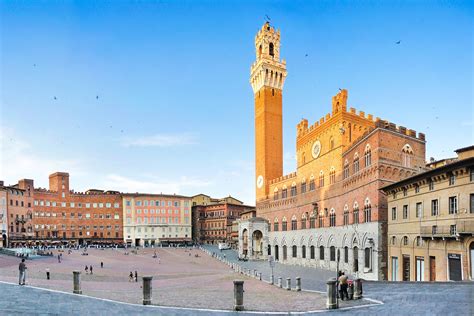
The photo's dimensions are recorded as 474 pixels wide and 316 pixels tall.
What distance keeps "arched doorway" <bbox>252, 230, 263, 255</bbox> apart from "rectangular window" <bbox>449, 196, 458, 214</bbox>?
44.6m

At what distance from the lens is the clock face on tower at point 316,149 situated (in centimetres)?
5209

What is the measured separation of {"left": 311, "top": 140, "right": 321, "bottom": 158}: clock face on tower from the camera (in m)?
52.1

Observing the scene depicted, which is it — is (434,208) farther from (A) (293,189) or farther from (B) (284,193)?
(B) (284,193)

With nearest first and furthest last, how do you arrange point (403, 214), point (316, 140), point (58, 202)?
point (403, 214) < point (316, 140) < point (58, 202)

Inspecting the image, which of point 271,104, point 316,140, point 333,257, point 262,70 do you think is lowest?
point 333,257

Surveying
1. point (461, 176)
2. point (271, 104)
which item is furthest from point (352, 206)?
point (271, 104)

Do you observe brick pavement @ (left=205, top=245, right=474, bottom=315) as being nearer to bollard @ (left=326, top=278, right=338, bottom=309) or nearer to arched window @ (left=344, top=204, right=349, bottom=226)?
bollard @ (left=326, top=278, right=338, bottom=309)

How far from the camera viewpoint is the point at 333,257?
4625 centimetres

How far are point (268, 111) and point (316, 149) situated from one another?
17.6 meters

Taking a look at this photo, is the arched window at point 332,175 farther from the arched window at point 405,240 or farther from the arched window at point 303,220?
the arched window at point 405,240

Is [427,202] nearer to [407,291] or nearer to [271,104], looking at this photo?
[407,291]

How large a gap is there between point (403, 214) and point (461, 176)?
7.88 m

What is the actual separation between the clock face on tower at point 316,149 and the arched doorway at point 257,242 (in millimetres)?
20635

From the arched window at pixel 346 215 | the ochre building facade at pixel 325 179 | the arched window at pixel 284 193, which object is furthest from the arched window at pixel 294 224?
the arched window at pixel 346 215
